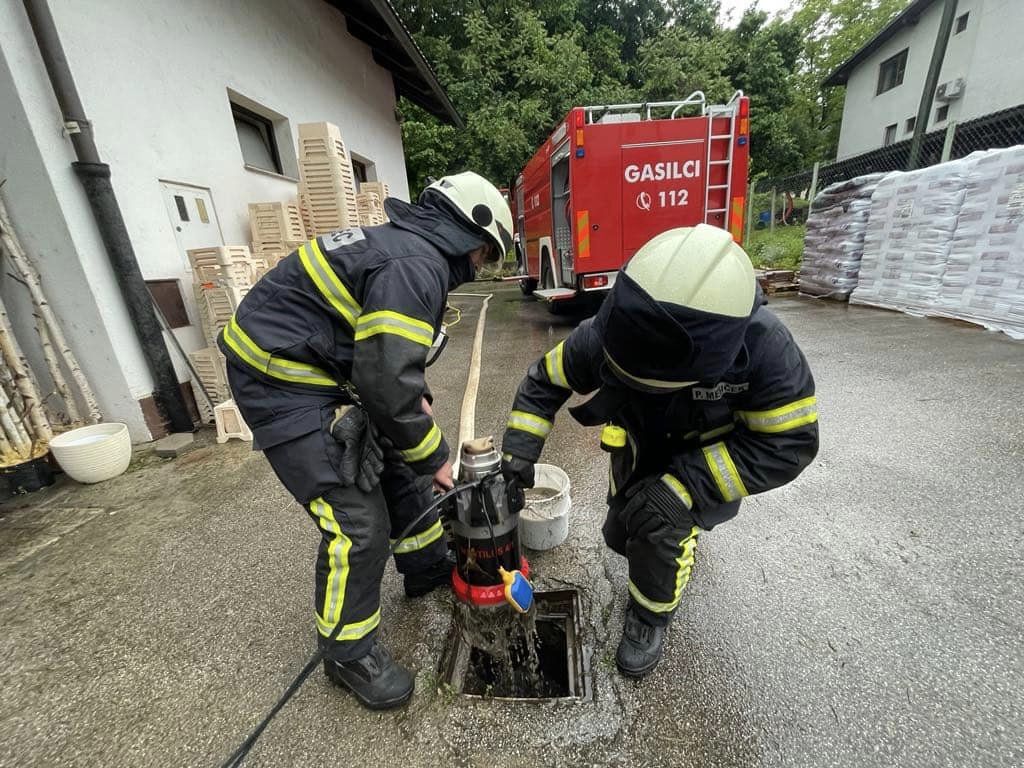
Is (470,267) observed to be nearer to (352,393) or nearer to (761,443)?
(352,393)

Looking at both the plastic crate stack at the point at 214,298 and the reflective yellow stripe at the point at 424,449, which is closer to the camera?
the reflective yellow stripe at the point at 424,449

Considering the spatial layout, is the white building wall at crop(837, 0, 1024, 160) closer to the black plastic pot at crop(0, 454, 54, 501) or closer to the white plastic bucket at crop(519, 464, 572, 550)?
the white plastic bucket at crop(519, 464, 572, 550)

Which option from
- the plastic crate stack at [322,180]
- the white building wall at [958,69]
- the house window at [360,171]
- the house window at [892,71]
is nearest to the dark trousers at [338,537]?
the plastic crate stack at [322,180]

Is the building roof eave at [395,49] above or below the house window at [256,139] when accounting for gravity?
above

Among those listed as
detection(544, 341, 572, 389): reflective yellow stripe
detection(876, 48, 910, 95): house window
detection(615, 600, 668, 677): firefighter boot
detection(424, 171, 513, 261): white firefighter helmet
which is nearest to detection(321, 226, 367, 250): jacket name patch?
detection(424, 171, 513, 261): white firefighter helmet

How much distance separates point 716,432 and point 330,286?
137 centimetres

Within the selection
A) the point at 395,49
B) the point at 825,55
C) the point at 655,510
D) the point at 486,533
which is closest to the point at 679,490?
the point at 655,510

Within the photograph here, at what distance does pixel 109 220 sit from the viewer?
3236mm

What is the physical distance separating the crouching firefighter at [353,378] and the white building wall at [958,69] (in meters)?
18.5

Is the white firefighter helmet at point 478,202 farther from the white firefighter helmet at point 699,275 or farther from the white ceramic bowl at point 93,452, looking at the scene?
the white ceramic bowl at point 93,452

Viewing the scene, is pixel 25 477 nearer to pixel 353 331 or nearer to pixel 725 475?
pixel 353 331

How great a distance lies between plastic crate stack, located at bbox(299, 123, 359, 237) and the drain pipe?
7.52ft

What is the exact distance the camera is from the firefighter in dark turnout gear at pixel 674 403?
1124 millimetres

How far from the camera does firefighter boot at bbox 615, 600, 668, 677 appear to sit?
5.32 ft
